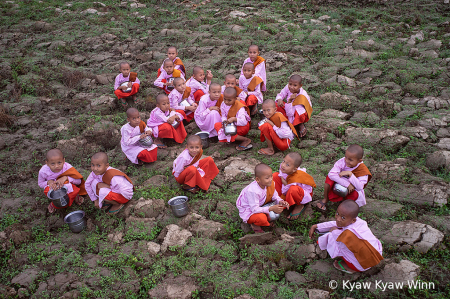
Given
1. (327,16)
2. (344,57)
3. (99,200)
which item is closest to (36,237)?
(99,200)

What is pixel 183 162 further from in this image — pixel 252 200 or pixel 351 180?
pixel 351 180

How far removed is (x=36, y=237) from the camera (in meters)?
4.22

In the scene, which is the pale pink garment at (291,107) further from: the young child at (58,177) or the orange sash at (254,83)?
the young child at (58,177)

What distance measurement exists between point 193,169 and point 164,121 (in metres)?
1.59

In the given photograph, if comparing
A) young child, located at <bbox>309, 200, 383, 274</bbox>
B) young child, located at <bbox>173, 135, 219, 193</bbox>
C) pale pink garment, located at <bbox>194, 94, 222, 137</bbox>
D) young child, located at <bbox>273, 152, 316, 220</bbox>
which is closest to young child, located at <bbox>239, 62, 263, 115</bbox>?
pale pink garment, located at <bbox>194, 94, 222, 137</bbox>

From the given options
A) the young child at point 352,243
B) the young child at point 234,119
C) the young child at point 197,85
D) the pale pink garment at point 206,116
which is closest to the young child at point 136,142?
the pale pink garment at point 206,116

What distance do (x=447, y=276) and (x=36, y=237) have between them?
503 centimetres

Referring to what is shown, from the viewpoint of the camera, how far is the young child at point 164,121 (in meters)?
5.73

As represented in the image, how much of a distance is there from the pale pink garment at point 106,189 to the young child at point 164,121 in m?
1.44

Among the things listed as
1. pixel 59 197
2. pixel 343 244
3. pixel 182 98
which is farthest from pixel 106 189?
pixel 343 244

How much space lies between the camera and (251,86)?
21.6 feet

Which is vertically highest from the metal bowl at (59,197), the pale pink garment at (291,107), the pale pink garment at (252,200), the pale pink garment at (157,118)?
the pale pink garment at (291,107)

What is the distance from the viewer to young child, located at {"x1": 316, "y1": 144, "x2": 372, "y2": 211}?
4.04 metres

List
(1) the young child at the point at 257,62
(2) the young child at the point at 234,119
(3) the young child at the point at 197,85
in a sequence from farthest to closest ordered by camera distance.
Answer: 1. (1) the young child at the point at 257,62
2. (3) the young child at the point at 197,85
3. (2) the young child at the point at 234,119
